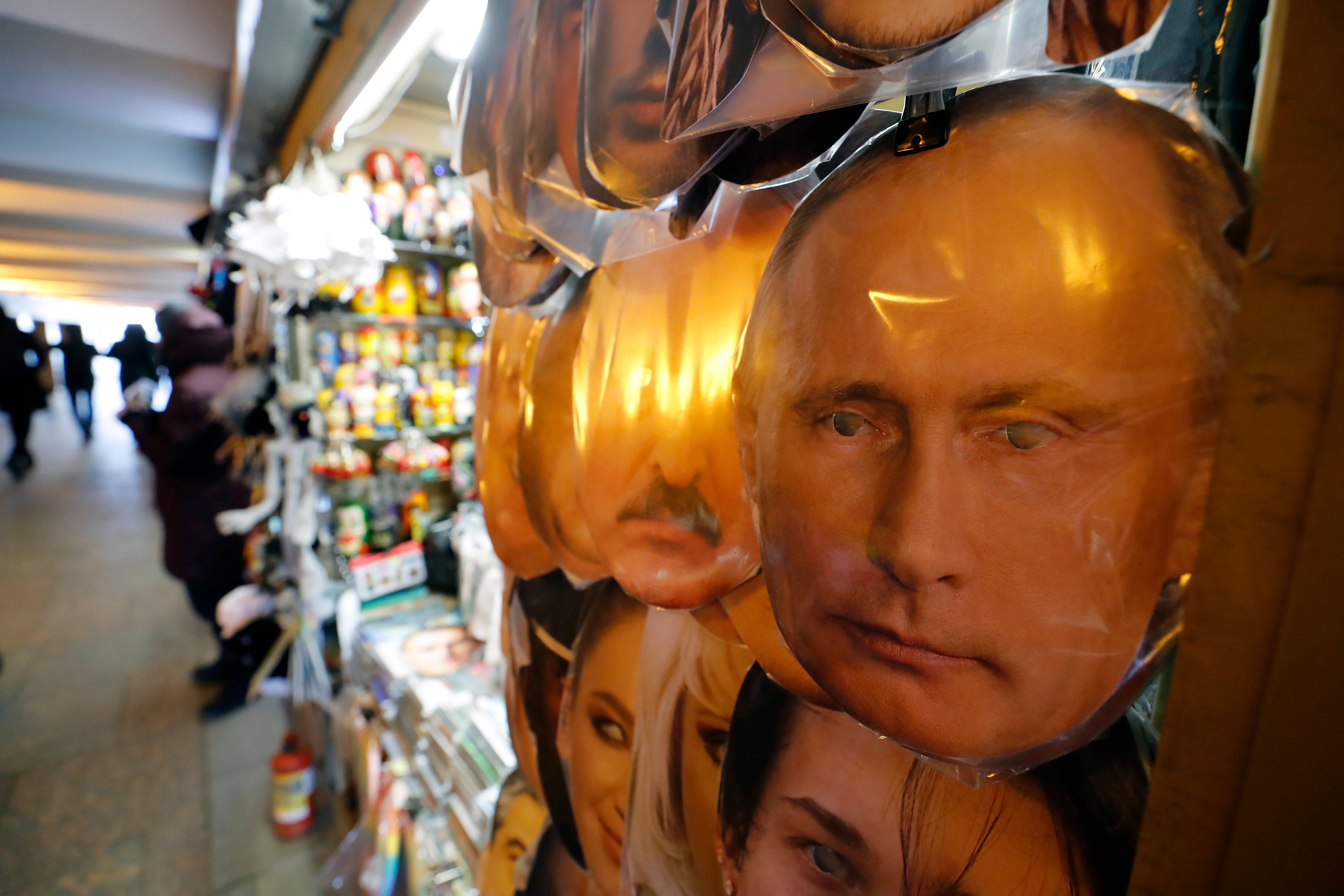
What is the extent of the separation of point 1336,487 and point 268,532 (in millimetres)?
3203

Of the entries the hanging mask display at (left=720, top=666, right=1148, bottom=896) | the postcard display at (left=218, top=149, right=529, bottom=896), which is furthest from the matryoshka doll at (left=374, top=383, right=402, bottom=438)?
the hanging mask display at (left=720, top=666, right=1148, bottom=896)

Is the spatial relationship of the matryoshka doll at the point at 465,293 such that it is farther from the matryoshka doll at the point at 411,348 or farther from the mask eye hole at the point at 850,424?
the mask eye hole at the point at 850,424

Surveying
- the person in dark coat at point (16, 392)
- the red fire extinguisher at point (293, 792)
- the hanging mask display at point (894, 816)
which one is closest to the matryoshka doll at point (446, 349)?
the red fire extinguisher at point (293, 792)

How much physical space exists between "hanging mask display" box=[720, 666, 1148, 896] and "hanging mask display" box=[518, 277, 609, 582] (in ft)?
0.68

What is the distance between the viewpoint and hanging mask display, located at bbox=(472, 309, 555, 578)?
2.13 ft

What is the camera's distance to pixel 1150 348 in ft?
0.57

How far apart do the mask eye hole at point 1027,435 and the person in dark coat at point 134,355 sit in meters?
8.32

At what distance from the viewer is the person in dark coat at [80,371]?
9.02 m

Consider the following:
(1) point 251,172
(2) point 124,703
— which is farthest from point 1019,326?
(1) point 251,172

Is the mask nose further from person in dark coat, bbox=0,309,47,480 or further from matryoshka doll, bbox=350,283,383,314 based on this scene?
person in dark coat, bbox=0,309,47,480

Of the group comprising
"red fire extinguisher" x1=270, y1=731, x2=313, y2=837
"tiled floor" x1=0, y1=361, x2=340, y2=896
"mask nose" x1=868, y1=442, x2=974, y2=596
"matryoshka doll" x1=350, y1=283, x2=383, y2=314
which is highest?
"matryoshka doll" x1=350, y1=283, x2=383, y2=314

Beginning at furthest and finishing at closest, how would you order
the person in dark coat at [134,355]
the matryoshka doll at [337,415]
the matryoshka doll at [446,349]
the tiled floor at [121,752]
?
1. the person in dark coat at [134,355]
2. the matryoshka doll at [446,349]
3. the matryoshka doll at [337,415]
4. the tiled floor at [121,752]

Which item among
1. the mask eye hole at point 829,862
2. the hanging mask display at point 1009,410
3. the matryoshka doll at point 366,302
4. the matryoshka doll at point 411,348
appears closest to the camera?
the hanging mask display at point 1009,410

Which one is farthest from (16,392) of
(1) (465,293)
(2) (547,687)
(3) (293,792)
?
(2) (547,687)
